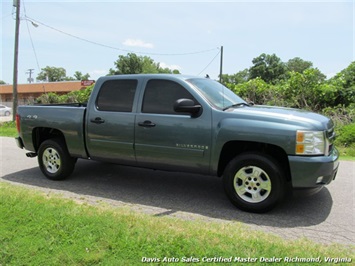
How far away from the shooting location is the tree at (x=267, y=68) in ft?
230

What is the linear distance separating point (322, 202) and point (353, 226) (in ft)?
2.73

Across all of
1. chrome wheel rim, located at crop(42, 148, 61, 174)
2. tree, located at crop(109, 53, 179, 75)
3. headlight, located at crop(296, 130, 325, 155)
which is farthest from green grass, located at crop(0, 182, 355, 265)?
tree, located at crop(109, 53, 179, 75)

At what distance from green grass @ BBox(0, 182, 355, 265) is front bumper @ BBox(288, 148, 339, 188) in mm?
858

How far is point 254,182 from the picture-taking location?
4406mm

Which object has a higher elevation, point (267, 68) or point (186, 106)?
point (267, 68)

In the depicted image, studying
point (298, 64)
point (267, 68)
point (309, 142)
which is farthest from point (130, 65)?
point (309, 142)

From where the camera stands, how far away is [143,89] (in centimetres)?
521

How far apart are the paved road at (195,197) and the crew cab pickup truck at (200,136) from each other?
0.32m

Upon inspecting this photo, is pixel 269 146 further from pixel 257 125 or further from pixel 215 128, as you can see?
pixel 215 128

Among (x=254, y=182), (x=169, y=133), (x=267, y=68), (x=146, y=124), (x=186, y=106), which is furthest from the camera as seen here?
(x=267, y=68)

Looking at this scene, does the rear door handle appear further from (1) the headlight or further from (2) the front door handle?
(1) the headlight

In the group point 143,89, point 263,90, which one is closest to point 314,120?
point 143,89

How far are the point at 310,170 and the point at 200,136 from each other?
4.95 feet

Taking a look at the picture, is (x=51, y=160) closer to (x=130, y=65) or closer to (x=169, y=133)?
(x=169, y=133)
